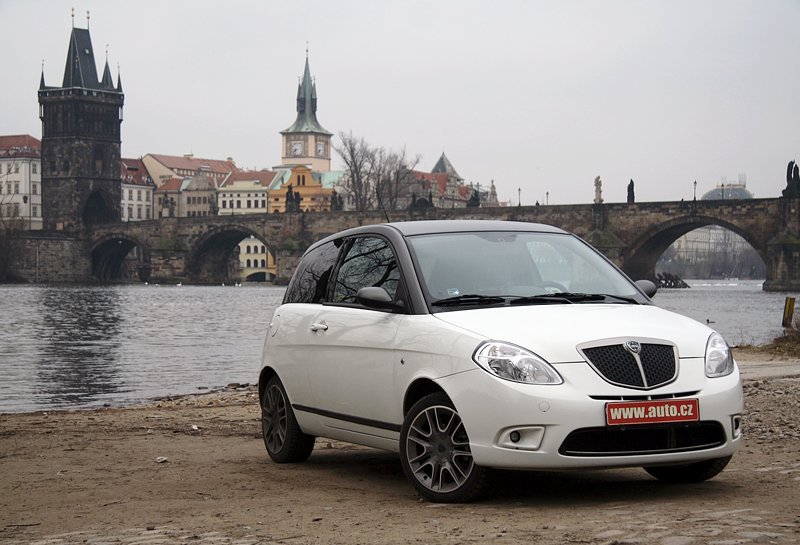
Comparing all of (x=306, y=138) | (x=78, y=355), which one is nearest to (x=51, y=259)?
(x=306, y=138)

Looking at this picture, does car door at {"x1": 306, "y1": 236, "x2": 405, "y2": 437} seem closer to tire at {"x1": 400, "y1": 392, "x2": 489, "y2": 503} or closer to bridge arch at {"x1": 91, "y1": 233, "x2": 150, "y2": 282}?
tire at {"x1": 400, "y1": 392, "x2": 489, "y2": 503}

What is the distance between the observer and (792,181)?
273ft

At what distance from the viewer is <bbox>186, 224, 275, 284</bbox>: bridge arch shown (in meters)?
117

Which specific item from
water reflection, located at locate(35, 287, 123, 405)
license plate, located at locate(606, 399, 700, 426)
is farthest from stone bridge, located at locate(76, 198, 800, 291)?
license plate, located at locate(606, 399, 700, 426)

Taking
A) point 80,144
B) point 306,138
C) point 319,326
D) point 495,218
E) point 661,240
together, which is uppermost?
point 306,138

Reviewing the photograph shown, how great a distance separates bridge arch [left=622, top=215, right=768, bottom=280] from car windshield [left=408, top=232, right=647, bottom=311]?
255 ft

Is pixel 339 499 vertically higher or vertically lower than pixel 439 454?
lower

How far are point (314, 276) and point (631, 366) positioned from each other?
8.64ft

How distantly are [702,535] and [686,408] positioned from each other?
3.44ft

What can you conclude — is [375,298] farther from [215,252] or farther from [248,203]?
[248,203]

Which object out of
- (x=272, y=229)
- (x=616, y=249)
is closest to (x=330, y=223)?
(x=272, y=229)

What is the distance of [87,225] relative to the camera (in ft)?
419

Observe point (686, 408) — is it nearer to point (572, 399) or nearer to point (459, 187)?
point (572, 399)

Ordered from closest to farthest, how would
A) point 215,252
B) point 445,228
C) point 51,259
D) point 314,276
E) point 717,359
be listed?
point 717,359 → point 445,228 → point 314,276 → point 51,259 → point 215,252
